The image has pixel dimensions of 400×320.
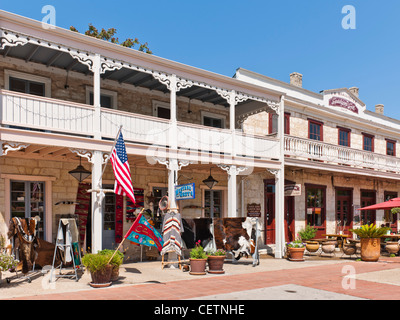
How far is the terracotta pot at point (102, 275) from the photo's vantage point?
8.52 meters

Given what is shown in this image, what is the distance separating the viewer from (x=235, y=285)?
29.5ft

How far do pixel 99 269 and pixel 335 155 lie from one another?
41.8 feet

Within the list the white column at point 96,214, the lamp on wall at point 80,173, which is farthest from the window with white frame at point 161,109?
the white column at point 96,214

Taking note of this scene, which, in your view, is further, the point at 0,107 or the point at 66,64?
the point at 66,64

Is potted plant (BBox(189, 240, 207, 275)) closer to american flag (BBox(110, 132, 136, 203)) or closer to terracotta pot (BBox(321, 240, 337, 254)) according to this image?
american flag (BBox(110, 132, 136, 203))

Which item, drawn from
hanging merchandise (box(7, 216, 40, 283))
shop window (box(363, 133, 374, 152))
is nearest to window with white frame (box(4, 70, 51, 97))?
hanging merchandise (box(7, 216, 40, 283))

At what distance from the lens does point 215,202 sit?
54.0ft

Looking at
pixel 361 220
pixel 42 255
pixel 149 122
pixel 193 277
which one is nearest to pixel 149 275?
pixel 193 277

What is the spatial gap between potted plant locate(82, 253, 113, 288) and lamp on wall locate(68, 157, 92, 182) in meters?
4.09

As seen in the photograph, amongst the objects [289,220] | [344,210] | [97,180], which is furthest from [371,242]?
[97,180]

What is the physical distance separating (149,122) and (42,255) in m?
4.67

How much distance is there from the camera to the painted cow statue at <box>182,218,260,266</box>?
39.8ft

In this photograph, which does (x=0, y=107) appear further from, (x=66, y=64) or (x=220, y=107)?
(x=220, y=107)

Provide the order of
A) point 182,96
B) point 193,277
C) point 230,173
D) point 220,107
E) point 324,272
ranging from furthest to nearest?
point 220,107
point 182,96
point 230,173
point 324,272
point 193,277
